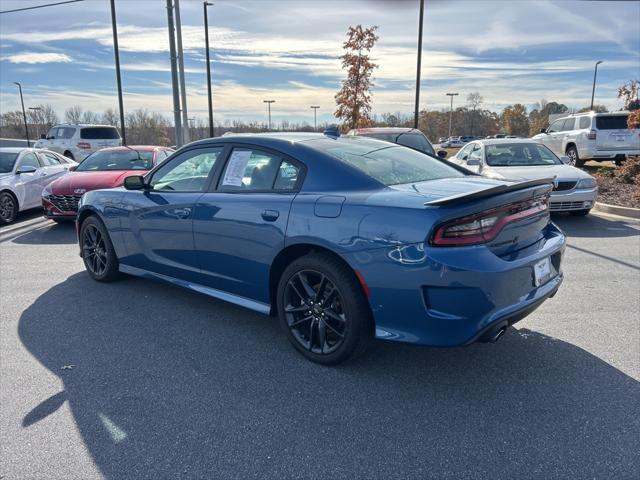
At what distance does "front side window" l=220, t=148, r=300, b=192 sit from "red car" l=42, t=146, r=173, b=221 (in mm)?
5188

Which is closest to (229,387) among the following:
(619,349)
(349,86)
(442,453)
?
(442,453)

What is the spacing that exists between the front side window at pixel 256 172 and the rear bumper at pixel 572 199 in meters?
6.30

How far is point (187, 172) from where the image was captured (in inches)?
172

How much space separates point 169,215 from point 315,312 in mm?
1730

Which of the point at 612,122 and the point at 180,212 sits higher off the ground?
the point at 612,122

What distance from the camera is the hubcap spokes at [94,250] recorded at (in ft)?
17.3

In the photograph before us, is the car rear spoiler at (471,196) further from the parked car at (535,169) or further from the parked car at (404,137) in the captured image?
the parked car at (404,137)

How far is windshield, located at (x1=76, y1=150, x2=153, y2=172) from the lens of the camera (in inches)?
378

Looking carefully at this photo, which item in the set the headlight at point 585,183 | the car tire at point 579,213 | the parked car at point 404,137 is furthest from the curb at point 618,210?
the parked car at point 404,137

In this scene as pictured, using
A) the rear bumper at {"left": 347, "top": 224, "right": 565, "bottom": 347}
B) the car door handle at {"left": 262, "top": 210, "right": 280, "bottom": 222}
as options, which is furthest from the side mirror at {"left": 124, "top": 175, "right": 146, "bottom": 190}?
the rear bumper at {"left": 347, "top": 224, "right": 565, "bottom": 347}

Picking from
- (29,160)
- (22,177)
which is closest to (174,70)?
(29,160)

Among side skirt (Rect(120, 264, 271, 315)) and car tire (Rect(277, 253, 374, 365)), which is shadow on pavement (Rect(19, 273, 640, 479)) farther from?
side skirt (Rect(120, 264, 271, 315))

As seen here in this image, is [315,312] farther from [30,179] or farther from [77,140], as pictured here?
[77,140]

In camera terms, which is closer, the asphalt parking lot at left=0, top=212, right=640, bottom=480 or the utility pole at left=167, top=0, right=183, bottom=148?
the asphalt parking lot at left=0, top=212, right=640, bottom=480
